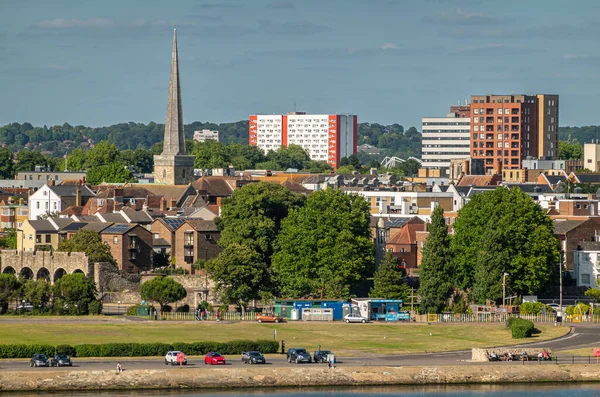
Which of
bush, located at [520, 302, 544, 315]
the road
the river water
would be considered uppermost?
bush, located at [520, 302, 544, 315]

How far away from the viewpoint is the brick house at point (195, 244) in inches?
6344

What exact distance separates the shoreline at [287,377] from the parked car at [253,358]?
2.09 metres

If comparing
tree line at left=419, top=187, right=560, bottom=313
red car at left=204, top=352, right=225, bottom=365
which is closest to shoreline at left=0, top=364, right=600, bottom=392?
red car at left=204, top=352, right=225, bottom=365

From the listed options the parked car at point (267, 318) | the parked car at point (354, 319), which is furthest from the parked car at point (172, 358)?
the parked car at point (354, 319)

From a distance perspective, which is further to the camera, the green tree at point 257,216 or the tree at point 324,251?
the green tree at point 257,216

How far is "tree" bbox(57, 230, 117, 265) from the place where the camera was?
15188 centimetres

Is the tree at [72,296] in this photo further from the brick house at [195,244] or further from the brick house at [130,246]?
the brick house at [195,244]

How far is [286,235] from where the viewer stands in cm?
14525

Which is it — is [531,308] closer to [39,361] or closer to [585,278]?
[585,278]

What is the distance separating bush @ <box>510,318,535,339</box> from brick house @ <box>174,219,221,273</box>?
52117 millimetres

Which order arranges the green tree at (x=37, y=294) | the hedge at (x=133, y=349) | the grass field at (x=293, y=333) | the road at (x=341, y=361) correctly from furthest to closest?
1. the green tree at (x=37, y=294)
2. the grass field at (x=293, y=333)
3. the hedge at (x=133, y=349)
4. the road at (x=341, y=361)

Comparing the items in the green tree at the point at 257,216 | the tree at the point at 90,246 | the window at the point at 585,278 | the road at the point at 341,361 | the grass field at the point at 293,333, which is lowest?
the road at the point at 341,361

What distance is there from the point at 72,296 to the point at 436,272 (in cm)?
3288

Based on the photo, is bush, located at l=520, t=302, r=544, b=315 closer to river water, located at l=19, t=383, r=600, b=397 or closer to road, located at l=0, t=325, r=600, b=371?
road, located at l=0, t=325, r=600, b=371
